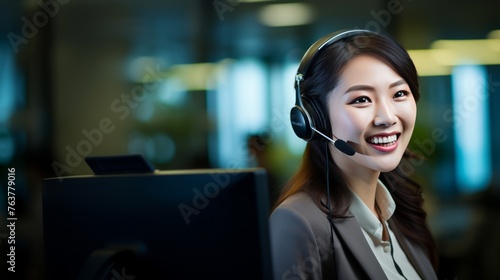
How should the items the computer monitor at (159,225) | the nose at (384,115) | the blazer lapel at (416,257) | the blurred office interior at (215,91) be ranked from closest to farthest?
the computer monitor at (159,225) → the nose at (384,115) → the blazer lapel at (416,257) → the blurred office interior at (215,91)

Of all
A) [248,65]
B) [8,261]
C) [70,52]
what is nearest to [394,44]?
[248,65]

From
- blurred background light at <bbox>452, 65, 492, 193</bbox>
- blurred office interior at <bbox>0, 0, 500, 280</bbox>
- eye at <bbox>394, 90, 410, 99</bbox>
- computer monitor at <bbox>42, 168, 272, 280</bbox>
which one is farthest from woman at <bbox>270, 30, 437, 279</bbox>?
blurred background light at <bbox>452, 65, 492, 193</bbox>

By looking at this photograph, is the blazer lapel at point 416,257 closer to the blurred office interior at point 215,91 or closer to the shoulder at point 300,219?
the shoulder at point 300,219

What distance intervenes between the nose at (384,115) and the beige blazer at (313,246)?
22 centimetres

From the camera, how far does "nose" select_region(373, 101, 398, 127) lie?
1179mm

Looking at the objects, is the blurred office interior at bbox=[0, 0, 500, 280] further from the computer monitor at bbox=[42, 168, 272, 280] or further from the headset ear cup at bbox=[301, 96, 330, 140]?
the computer monitor at bbox=[42, 168, 272, 280]

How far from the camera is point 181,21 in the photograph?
3.09 meters

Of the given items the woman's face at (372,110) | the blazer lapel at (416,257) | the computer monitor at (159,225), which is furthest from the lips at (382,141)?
the computer monitor at (159,225)

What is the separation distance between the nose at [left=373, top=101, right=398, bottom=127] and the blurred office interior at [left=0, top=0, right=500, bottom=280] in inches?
69.6

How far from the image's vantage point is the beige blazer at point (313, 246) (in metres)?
1.09

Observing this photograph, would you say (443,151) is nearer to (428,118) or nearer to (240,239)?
(428,118)

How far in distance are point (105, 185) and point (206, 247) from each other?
19cm

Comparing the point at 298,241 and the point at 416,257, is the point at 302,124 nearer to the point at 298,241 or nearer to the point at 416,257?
the point at 298,241

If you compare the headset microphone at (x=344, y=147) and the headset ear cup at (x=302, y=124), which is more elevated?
the headset ear cup at (x=302, y=124)
